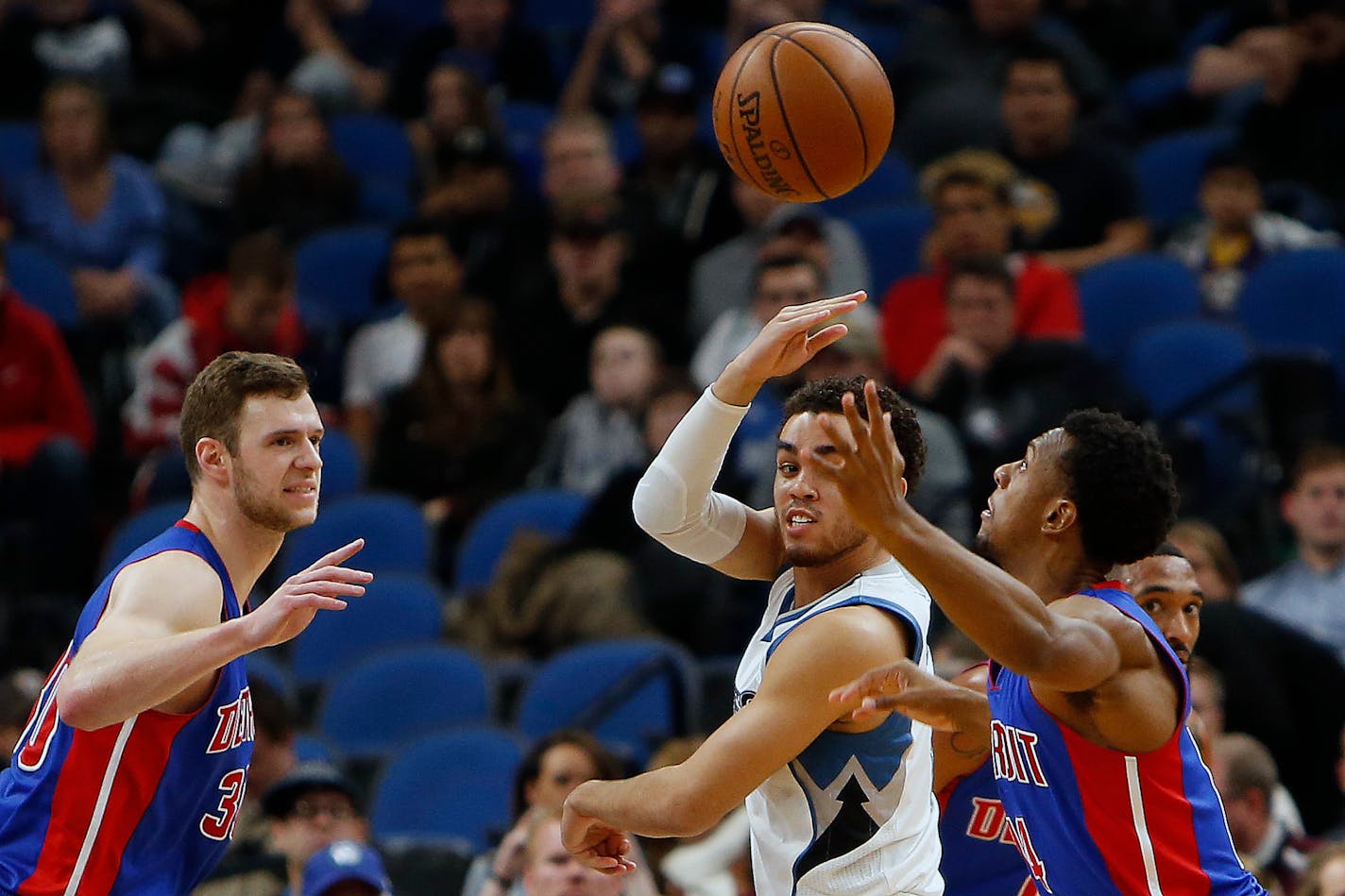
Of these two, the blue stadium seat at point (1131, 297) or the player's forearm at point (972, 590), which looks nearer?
the player's forearm at point (972, 590)

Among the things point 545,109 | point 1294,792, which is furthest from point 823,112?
point 545,109

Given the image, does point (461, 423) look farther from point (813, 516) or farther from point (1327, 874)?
point (813, 516)

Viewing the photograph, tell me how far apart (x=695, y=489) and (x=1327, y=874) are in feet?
8.22

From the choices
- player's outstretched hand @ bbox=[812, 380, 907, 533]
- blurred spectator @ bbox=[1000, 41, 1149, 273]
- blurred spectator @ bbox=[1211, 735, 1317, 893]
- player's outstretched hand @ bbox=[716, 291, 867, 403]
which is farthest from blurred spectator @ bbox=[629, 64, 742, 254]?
player's outstretched hand @ bbox=[812, 380, 907, 533]

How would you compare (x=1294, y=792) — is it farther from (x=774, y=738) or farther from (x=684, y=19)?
(x=684, y=19)

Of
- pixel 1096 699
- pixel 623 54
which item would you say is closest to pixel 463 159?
pixel 623 54

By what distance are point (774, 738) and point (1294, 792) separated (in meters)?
4.23

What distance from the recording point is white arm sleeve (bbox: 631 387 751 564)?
16.2 ft

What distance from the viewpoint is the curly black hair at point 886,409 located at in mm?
4637

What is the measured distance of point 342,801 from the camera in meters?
6.94

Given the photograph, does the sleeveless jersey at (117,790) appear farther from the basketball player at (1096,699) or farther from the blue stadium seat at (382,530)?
the blue stadium seat at (382,530)

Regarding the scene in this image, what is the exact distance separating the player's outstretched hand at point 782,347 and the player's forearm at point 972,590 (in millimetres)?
1033

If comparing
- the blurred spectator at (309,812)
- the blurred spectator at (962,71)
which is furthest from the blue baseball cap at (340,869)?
the blurred spectator at (962,71)

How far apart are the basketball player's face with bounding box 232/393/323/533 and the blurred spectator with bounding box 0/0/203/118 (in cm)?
882
